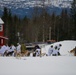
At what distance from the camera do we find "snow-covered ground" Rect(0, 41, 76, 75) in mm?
24441

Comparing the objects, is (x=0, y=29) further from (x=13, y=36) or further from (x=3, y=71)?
(x=3, y=71)

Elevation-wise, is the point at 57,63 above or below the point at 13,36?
above

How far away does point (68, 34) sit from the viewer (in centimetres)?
8006

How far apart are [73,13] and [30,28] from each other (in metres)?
21.7

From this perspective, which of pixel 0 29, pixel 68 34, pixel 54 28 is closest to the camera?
pixel 0 29

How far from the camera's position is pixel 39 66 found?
83.5ft

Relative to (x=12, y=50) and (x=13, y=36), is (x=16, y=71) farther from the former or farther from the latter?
(x=13, y=36)

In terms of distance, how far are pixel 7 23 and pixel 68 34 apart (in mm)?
20551

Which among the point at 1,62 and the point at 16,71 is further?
the point at 1,62

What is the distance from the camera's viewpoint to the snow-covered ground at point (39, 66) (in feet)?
80.2

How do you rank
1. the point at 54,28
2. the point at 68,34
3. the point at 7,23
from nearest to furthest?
the point at 68,34
the point at 54,28
the point at 7,23

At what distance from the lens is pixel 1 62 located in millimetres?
26031

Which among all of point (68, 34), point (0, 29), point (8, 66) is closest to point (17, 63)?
point (8, 66)

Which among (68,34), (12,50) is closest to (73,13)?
(68,34)
